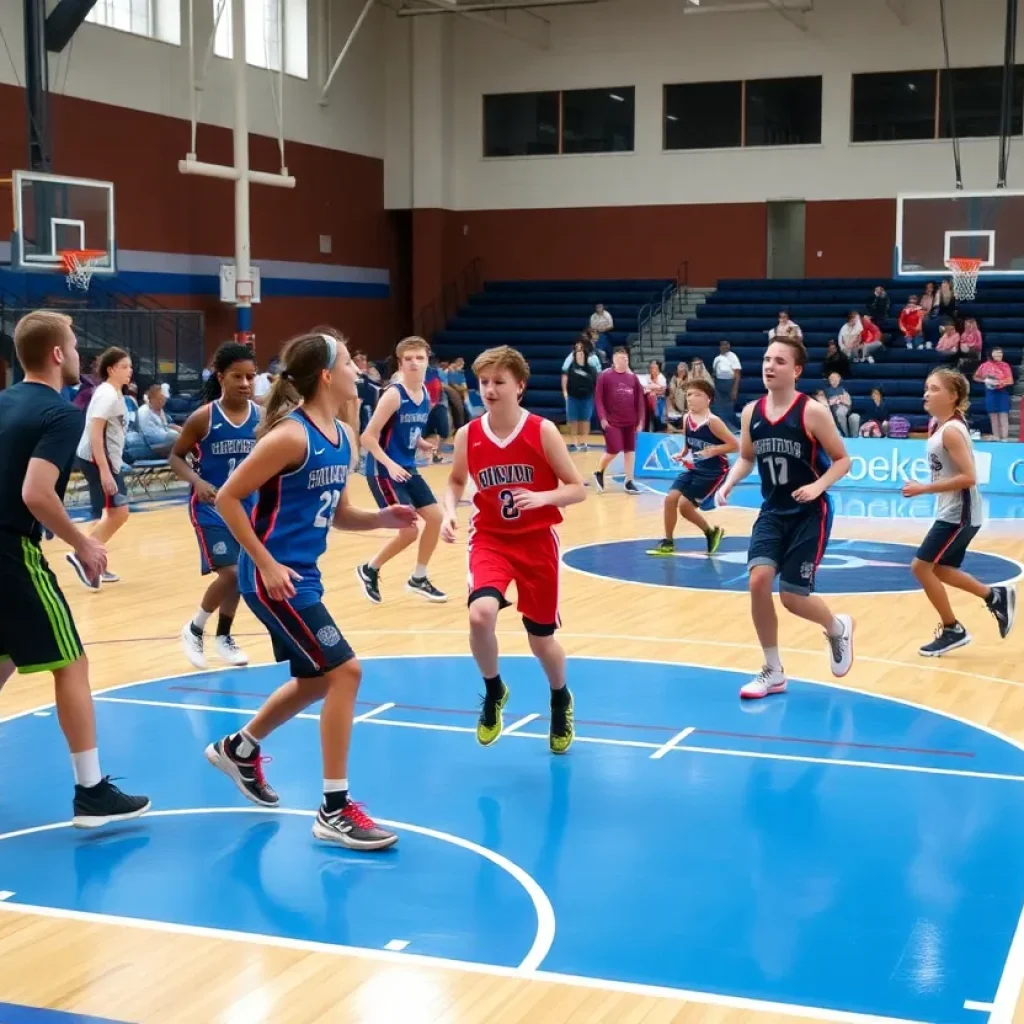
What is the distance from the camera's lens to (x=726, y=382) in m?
24.7

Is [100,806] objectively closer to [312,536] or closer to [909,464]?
[312,536]

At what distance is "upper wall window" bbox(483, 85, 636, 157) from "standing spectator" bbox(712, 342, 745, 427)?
24.8 ft

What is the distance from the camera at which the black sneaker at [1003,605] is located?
876 centimetres

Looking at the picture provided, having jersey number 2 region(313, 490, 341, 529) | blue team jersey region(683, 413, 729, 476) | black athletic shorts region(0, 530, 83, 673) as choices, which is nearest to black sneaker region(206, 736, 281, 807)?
black athletic shorts region(0, 530, 83, 673)

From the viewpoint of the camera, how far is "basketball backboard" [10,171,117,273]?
A: 1877cm

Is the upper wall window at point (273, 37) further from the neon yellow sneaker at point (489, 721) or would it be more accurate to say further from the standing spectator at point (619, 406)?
the neon yellow sneaker at point (489, 721)

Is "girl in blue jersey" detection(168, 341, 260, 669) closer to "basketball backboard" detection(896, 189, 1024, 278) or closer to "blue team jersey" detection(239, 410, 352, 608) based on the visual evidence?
"blue team jersey" detection(239, 410, 352, 608)

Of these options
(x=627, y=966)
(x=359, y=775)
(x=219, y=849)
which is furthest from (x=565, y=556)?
(x=627, y=966)

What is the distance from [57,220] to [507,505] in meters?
15.0

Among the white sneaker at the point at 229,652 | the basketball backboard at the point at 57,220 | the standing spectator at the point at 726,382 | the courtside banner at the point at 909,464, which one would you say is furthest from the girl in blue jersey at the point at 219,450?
the standing spectator at the point at 726,382

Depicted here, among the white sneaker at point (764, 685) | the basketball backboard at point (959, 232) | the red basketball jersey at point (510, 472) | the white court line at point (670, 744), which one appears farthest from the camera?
the basketball backboard at point (959, 232)

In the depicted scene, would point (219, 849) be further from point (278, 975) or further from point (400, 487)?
point (400, 487)

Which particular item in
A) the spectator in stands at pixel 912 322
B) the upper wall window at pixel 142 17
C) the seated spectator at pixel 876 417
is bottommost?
the seated spectator at pixel 876 417

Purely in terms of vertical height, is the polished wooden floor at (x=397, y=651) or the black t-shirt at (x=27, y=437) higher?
the black t-shirt at (x=27, y=437)
